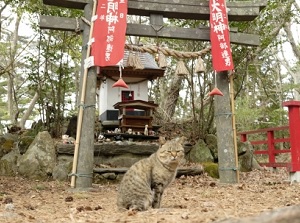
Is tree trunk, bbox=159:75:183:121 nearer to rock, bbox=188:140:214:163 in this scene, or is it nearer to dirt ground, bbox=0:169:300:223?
rock, bbox=188:140:214:163

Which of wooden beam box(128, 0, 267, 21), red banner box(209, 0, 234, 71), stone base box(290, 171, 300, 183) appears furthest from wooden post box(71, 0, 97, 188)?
stone base box(290, 171, 300, 183)

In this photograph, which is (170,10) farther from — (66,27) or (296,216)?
(296,216)

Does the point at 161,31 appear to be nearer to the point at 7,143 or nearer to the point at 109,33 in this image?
the point at 109,33

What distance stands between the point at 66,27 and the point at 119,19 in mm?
1123

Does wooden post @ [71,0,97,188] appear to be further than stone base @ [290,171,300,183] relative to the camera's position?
No

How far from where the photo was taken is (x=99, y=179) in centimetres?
867

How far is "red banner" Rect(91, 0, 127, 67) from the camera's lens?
6.94 m

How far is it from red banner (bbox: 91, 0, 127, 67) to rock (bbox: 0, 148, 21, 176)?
425 cm

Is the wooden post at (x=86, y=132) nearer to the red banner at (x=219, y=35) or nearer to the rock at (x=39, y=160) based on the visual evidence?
the rock at (x=39, y=160)

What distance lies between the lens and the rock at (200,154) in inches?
406

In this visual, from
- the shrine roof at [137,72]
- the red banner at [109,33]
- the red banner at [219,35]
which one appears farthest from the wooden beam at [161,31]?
the shrine roof at [137,72]

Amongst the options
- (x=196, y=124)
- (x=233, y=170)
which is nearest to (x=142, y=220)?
(x=233, y=170)

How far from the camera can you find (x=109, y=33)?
7.01 meters

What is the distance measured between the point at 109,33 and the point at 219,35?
2.49m
